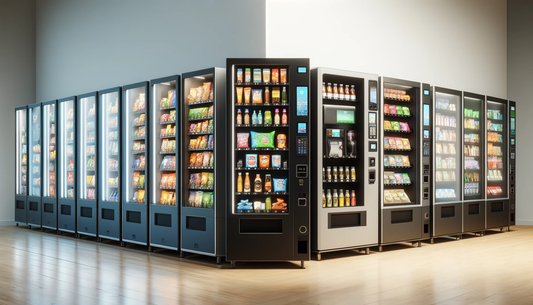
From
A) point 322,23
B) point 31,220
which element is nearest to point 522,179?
point 322,23

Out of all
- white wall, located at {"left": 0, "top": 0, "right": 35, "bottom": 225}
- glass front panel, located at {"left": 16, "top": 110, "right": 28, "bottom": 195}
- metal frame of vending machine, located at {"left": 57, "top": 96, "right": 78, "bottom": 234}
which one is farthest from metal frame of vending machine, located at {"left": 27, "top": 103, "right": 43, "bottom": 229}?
white wall, located at {"left": 0, "top": 0, "right": 35, "bottom": 225}

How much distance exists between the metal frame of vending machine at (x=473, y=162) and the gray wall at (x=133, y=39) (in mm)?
4388

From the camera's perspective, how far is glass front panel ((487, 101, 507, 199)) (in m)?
9.71

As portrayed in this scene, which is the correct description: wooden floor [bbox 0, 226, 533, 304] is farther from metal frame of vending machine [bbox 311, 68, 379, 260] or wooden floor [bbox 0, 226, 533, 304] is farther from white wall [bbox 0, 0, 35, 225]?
white wall [bbox 0, 0, 35, 225]

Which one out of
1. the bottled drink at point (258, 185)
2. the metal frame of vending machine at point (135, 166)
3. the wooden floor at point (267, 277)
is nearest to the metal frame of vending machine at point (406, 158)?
the wooden floor at point (267, 277)

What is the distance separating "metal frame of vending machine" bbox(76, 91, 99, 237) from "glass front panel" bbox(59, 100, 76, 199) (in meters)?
0.32

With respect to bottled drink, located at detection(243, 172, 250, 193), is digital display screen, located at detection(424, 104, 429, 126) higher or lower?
higher

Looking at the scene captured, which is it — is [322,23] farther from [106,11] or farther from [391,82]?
[106,11]

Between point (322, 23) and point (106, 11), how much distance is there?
4.44 m

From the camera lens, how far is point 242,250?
20.1 feet

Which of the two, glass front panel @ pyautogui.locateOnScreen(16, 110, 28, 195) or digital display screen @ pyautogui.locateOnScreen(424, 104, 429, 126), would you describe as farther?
glass front panel @ pyautogui.locateOnScreen(16, 110, 28, 195)

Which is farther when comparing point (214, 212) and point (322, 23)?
point (322, 23)

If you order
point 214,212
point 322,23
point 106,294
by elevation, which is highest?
point 322,23

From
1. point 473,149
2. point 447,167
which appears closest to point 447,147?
point 447,167
